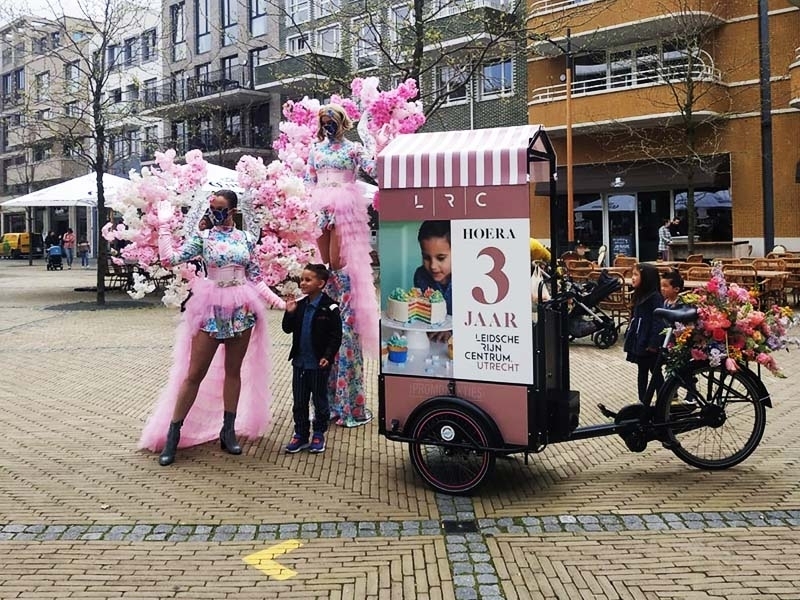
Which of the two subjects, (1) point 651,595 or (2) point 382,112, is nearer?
(1) point 651,595

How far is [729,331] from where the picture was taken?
536 centimetres

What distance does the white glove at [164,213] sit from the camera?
5.96 metres

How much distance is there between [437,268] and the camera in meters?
5.07

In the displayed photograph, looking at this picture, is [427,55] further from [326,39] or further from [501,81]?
[326,39]

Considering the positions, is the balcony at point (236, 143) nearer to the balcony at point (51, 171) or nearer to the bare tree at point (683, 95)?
the balcony at point (51, 171)

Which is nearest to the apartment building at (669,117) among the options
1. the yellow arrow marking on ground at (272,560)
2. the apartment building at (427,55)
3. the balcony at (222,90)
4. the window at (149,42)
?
the apartment building at (427,55)

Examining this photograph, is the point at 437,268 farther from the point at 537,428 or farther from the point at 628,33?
the point at 628,33

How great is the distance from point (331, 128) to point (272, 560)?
3.68 metres

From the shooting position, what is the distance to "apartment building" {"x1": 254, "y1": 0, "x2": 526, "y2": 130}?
15.0 m

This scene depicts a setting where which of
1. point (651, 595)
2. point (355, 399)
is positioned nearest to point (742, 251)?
point (355, 399)

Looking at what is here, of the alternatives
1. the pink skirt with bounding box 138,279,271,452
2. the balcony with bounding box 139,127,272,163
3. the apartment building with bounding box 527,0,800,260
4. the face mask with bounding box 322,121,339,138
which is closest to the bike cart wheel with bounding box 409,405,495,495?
the pink skirt with bounding box 138,279,271,452

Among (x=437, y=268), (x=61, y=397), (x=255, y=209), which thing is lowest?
(x=61, y=397)

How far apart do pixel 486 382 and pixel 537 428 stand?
42 centimetres


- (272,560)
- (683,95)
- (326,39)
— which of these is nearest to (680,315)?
(272,560)
